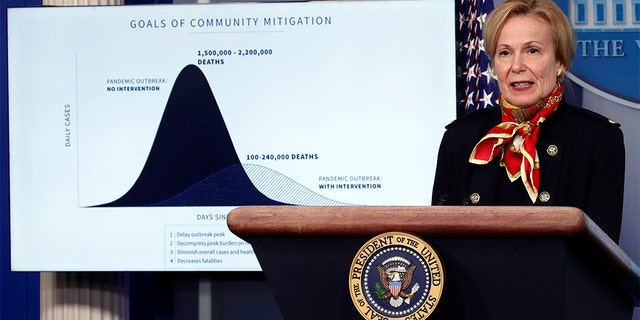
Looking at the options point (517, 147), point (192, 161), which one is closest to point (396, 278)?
point (517, 147)

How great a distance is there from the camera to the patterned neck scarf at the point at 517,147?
1.58 meters

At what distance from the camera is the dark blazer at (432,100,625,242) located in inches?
62.7

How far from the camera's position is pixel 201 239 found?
3.33m

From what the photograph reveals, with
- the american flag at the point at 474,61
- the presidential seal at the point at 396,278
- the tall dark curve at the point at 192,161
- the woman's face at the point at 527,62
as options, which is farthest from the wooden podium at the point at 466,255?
the tall dark curve at the point at 192,161

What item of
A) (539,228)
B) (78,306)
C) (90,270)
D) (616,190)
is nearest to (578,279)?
(539,228)

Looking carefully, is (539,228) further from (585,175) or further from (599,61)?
(599,61)

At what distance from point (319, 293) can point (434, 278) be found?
0.47 ft

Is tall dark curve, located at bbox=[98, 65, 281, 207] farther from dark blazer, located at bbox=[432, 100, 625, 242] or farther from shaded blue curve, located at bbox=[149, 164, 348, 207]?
dark blazer, located at bbox=[432, 100, 625, 242]

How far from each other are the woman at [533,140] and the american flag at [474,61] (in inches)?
54.2

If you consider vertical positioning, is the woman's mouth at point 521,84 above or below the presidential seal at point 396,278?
above

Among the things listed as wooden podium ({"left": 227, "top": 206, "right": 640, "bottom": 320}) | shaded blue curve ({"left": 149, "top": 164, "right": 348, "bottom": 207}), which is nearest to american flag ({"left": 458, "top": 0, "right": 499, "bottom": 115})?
shaded blue curve ({"left": 149, "top": 164, "right": 348, "bottom": 207})

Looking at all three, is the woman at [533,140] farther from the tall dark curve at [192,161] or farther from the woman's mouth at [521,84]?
the tall dark curve at [192,161]

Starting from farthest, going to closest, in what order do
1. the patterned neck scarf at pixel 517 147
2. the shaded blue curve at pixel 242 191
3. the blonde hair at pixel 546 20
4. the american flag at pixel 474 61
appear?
the shaded blue curve at pixel 242 191
the american flag at pixel 474 61
the blonde hair at pixel 546 20
the patterned neck scarf at pixel 517 147

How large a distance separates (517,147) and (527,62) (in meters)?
0.20
